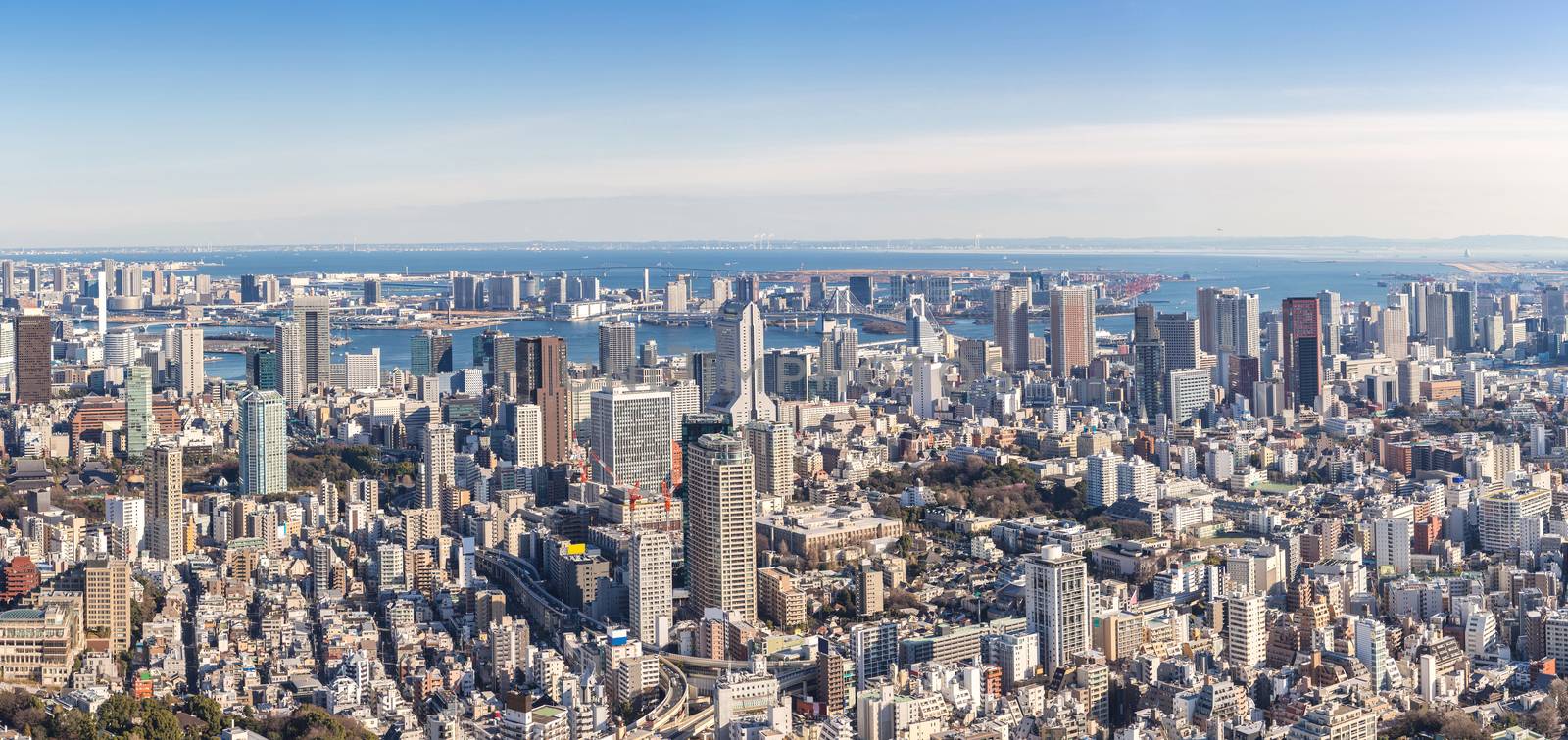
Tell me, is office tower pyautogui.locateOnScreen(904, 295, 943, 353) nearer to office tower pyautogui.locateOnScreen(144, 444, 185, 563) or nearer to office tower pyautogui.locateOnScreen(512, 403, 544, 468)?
office tower pyautogui.locateOnScreen(512, 403, 544, 468)

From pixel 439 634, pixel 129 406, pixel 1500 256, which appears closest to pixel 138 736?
pixel 439 634

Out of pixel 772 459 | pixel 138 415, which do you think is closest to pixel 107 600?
pixel 772 459

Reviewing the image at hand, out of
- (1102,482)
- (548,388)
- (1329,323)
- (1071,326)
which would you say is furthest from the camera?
(1329,323)

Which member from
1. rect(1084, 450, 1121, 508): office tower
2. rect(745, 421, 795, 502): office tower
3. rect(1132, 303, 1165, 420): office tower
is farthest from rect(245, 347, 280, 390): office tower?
rect(1084, 450, 1121, 508): office tower

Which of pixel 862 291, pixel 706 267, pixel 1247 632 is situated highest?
pixel 706 267

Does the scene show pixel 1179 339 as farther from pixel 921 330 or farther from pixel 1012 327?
pixel 921 330
